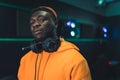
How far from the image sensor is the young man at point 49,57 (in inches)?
45.6

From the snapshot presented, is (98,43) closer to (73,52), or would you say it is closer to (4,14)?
(4,14)

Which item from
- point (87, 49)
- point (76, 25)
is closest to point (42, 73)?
point (76, 25)

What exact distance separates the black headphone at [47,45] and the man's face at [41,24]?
0.18 feet

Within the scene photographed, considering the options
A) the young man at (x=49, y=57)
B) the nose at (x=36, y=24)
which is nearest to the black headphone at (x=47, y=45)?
the young man at (x=49, y=57)

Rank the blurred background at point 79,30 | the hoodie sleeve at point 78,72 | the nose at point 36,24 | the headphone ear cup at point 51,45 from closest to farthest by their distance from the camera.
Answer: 1. the hoodie sleeve at point 78,72
2. the headphone ear cup at point 51,45
3. the nose at point 36,24
4. the blurred background at point 79,30

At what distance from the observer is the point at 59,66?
1.19m

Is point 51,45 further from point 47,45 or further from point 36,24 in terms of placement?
point 36,24

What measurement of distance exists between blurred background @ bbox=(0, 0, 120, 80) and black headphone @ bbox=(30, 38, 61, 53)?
1.91ft

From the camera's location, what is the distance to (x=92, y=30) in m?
5.37

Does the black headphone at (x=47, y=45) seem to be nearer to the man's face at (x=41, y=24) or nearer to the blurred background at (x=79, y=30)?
the man's face at (x=41, y=24)

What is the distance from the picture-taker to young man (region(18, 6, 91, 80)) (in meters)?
1.16

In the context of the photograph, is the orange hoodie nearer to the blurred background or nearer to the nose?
the nose

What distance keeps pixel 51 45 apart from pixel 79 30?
3.51 m

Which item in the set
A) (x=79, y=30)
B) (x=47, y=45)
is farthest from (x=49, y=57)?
(x=79, y=30)
